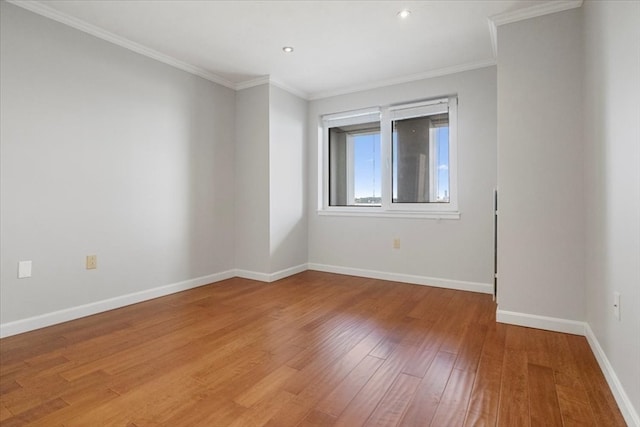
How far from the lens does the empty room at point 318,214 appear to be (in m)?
1.53

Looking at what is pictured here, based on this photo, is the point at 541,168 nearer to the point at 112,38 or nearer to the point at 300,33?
the point at 300,33

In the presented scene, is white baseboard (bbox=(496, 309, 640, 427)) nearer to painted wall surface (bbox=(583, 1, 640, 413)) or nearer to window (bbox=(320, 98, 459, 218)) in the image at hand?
painted wall surface (bbox=(583, 1, 640, 413))

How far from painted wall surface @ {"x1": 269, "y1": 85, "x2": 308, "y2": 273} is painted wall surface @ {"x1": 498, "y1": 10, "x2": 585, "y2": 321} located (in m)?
2.31

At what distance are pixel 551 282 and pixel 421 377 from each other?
1.30m

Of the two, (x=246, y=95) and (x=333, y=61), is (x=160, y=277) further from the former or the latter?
(x=333, y=61)

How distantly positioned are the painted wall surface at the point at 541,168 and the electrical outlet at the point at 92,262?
3.20 m

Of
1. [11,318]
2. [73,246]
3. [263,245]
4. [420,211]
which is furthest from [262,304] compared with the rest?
[420,211]

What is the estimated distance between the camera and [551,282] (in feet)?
7.50

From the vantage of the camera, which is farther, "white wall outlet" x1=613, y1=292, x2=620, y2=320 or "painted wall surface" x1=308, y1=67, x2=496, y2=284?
"painted wall surface" x1=308, y1=67, x2=496, y2=284

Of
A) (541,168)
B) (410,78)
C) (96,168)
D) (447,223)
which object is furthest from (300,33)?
(447,223)

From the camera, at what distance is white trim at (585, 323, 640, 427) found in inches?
50.5

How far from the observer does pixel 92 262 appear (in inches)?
104

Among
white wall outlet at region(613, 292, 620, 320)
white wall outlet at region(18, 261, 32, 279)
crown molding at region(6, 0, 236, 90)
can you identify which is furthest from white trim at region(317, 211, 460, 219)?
white wall outlet at region(18, 261, 32, 279)

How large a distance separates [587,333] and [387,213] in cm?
211
